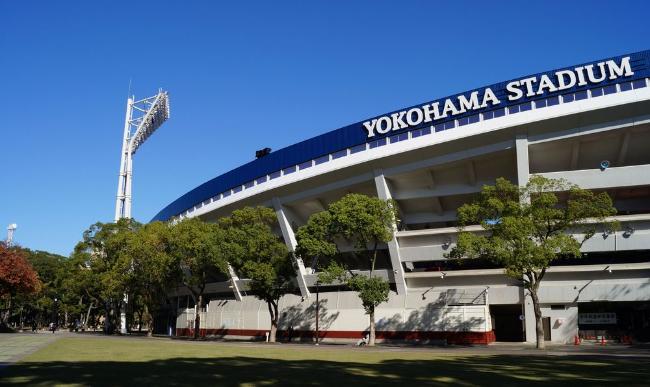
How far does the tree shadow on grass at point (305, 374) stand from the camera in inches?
606

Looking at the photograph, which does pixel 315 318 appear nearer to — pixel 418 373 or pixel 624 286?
pixel 624 286

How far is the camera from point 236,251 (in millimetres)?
49031

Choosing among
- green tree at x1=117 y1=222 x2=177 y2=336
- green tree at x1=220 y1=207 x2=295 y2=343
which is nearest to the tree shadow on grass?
green tree at x1=220 y1=207 x2=295 y2=343

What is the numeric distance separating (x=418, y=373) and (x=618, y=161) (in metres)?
37.2

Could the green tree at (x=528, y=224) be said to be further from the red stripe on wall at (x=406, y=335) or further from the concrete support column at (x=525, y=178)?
the red stripe on wall at (x=406, y=335)

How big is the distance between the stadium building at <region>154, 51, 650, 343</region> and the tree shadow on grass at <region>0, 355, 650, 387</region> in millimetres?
24369

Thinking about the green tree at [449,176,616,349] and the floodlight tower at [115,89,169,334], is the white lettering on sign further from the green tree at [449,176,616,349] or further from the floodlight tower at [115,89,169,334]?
the floodlight tower at [115,89,169,334]

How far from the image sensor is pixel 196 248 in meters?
53.9

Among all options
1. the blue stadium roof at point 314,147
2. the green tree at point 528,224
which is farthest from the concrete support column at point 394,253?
the green tree at point 528,224

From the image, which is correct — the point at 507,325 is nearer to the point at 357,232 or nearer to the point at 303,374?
the point at 357,232

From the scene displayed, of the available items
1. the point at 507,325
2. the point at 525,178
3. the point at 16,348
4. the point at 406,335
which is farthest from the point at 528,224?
the point at 16,348

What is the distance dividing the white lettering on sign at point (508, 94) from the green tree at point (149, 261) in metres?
24.9

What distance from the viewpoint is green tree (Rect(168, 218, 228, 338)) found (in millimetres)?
51062

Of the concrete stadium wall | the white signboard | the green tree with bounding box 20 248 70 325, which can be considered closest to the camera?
the white signboard
